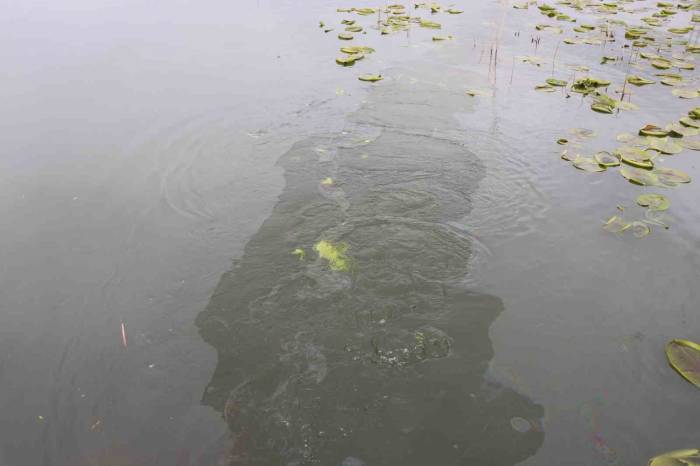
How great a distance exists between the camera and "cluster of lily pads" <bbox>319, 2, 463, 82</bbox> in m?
8.78

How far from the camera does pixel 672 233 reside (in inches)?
178

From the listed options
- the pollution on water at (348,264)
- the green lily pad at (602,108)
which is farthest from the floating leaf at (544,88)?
the green lily pad at (602,108)

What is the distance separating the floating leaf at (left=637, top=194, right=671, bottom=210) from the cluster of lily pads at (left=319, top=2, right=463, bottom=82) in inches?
183

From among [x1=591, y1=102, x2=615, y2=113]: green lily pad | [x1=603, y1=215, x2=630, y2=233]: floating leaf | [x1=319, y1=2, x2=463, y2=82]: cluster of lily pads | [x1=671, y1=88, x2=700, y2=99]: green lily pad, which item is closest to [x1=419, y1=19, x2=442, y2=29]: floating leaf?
[x1=319, y1=2, x2=463, y2=82]: cluster of lily pads

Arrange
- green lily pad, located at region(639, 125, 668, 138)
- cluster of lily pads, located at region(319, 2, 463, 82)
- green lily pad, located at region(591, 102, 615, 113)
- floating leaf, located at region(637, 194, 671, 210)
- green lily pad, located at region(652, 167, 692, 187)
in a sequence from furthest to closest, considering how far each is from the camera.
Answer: cluster of lily pads, located at region(319, 2, 463, 82) → green lily pad, located at region(591, 102, 615, 113) → green lily pad, located at region(639, 125, 668, 138) → green lily pad, located at region(652, 167, 692, 187) → floating leaf, located at region(637, 194, 671, 210)

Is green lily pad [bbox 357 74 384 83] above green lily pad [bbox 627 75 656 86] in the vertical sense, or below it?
above

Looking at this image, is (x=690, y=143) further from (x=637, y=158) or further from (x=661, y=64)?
(x=661, y=64)

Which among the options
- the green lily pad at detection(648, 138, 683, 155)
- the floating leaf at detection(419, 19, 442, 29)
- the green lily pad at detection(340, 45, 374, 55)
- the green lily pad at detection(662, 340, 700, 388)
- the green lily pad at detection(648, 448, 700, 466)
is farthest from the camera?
the floating leaf at detection(419, 19, 442, 29)

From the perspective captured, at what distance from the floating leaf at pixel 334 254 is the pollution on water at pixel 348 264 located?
34 millimetres

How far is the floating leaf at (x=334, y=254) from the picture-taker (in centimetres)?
402

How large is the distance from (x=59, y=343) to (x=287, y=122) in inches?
164

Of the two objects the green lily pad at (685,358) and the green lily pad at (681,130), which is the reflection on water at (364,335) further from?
the green lily pad at (681,130)

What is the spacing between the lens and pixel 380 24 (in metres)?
10.9

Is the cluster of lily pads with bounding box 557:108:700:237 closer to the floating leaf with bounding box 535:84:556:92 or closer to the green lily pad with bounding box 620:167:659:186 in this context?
the green lily pad with bounding box 620:167:659:186
